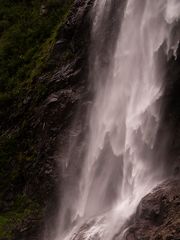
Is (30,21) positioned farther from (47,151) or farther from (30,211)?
(30,211)

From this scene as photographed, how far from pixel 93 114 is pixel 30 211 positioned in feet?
16.0

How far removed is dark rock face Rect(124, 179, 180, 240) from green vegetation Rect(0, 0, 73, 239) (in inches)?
259

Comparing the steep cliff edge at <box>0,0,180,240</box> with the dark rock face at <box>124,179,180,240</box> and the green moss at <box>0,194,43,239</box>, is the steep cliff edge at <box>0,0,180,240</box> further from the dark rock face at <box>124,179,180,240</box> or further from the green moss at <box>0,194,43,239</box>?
the dark rock face at <box>124,179,180,240</box>

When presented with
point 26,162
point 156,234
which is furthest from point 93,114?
point 156,234

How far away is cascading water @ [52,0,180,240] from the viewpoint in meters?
20.0

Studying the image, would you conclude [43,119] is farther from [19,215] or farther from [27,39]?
[27,39]

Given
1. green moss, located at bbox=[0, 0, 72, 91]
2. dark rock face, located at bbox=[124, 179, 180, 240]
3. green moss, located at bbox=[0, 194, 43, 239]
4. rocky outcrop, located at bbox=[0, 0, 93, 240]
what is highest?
green moss, located at bbox=[0, 0, 72, 91]

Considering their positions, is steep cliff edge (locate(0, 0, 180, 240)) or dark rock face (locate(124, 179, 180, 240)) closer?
dark rock face (locate(124, 179, 180, 240))

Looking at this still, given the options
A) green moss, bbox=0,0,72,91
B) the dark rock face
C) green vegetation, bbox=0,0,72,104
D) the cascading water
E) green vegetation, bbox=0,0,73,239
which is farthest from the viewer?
green moss, bbox=0,0,72,91

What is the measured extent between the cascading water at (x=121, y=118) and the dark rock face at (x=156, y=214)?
2.72ft

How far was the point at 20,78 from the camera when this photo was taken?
94.9 feet

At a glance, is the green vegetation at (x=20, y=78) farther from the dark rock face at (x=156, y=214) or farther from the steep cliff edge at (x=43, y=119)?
the dark rock face at (x=156, y=214)

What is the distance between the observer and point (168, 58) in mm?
21266

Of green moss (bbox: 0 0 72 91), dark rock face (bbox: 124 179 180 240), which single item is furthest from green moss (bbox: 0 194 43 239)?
green moss (bbox: 0 0 72 91)
